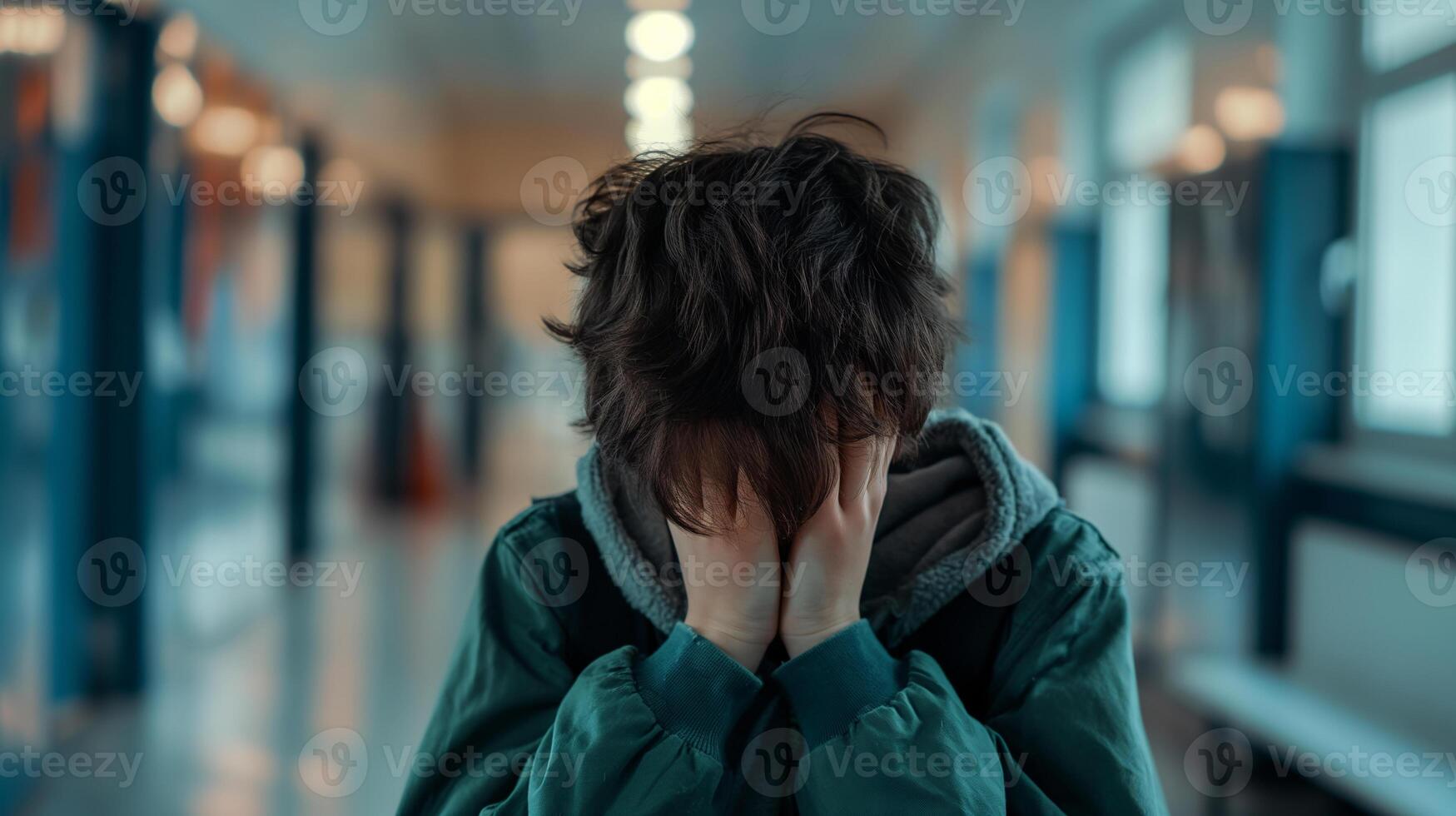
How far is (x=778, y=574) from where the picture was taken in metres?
0.87

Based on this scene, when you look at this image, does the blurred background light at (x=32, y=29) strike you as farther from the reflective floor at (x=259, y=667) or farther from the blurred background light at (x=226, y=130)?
the reflective floor at (x=259, y=667)

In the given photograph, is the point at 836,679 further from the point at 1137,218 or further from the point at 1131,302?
the point at 1131,302

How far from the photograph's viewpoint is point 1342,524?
11.3 feet

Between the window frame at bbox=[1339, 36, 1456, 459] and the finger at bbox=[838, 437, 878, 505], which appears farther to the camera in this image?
the window frame at bbox=[1339, 36, 1456, 459]

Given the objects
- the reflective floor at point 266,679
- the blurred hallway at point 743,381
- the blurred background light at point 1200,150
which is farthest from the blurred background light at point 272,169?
the blurred background light at point 1200,150

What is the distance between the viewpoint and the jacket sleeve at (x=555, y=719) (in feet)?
2.63

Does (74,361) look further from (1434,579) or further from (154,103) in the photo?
(1434,579)

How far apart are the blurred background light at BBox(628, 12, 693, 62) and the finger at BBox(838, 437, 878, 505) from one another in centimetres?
632

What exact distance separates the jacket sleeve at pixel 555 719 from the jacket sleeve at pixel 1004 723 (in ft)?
0.26

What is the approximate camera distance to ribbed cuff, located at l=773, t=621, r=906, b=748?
84 cm

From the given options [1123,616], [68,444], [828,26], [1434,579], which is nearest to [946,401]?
[1123,616]

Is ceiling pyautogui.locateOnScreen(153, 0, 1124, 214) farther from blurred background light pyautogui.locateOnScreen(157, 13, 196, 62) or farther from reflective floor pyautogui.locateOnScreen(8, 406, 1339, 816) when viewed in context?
reflective floor pyautogui.locateOnScreen(8, 406, 1339, 816)

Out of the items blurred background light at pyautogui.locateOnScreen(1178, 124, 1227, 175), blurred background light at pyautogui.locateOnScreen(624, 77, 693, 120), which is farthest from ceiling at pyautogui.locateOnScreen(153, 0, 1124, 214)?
blurred background light at pyautogui.locateOnScreen(1178, 124, 1227, 175)

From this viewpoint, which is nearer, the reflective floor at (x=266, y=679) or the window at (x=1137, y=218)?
the reflective floor at (x=266, y=679)
